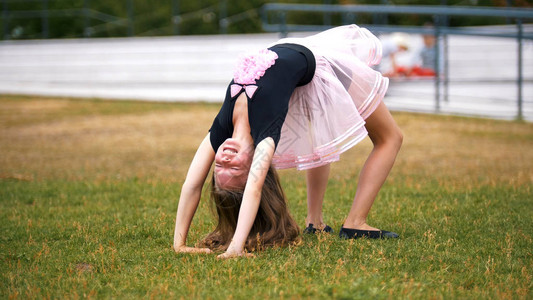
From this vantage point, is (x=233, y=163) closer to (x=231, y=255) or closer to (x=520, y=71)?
(x=231, y=255)

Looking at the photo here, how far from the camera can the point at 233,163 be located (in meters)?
4.18

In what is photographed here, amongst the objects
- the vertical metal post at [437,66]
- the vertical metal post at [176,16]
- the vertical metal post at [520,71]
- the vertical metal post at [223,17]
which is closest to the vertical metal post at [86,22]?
the vertical metal post at [176,16]

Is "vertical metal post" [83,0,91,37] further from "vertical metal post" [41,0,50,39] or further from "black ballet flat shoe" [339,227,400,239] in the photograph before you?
"black ballet flat shoe" [339,227,400,239]

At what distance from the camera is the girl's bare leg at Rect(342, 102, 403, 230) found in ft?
15.4

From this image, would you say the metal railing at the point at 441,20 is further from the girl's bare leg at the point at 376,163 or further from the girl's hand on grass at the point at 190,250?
the girl's hand on grass at the point at 190,250

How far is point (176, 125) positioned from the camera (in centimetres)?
1380

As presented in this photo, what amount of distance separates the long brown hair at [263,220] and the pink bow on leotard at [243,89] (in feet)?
1.77

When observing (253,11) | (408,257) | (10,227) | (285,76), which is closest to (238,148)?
(285,76)

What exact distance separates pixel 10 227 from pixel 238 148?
2.30 metres

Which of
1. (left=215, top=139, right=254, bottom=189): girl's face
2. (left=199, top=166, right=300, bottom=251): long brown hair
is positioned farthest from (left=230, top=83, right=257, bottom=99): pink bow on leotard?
(left=199, top=166, right=300, bottom=251): long brown hair

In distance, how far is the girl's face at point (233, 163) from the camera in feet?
13.7

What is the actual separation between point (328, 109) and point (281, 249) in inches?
37.8

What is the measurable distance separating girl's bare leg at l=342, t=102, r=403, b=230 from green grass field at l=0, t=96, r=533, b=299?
8.6 inches

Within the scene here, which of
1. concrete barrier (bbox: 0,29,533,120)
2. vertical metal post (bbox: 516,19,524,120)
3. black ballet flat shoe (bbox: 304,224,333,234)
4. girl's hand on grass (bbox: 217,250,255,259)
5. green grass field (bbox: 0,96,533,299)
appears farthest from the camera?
concrete barrier (bbox: 0,29,533,120)
